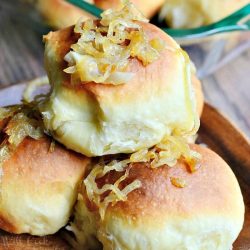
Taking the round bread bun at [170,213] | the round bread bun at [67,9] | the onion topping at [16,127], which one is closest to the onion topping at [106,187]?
the round bread bun at [170,213]

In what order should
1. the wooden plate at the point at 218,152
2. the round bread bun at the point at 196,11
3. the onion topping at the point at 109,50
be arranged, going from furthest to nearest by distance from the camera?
1. the round bread bun at the point at 196,11
2. the wooden plate at the point at 218,152
3. the onion topping at the point at 109,50

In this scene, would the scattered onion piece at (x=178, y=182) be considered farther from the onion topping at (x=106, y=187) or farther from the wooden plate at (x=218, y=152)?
the wooden plate at (x=218, y=152)

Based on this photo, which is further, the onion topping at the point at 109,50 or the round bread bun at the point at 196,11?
the round bread bun at the point at 196,11

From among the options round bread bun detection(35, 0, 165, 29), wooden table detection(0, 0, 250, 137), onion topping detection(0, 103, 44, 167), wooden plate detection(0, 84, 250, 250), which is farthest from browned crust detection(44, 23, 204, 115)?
wooden table detection(0, 0, 250, 137)

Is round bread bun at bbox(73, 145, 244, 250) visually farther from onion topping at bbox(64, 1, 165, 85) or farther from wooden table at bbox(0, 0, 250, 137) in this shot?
wooden table at bbox(0, 0, 250, 137)

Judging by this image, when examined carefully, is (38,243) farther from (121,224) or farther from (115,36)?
(115,36)

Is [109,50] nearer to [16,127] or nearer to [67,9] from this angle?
[16,127]

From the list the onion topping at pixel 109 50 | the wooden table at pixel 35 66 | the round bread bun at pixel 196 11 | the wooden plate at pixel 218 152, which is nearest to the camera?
the onion topping at pixel 109 50

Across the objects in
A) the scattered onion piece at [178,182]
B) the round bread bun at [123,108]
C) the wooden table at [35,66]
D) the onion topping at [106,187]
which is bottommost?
the wooden table at [35,66]
